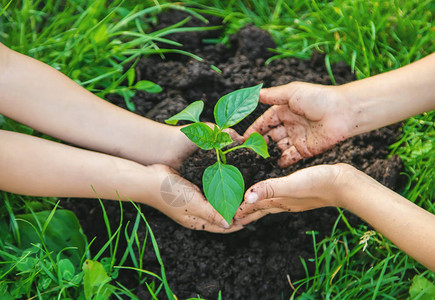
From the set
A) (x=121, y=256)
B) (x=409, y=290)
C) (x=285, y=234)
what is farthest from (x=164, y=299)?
(x=409, y=290)

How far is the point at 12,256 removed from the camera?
53.0 inches

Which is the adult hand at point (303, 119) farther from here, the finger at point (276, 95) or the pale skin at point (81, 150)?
the pale skin at point (81, 150)

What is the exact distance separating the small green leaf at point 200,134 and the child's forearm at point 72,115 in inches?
10.9

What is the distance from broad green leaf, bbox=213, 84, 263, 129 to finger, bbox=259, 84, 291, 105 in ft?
0.83

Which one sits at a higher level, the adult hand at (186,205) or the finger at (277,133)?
the finger at (277,133)

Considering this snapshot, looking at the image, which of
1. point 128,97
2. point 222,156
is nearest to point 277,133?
point 222,156

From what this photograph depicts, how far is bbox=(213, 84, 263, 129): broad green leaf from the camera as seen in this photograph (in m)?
1.28

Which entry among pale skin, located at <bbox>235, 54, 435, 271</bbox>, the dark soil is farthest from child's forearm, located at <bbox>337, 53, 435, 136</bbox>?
the dark soil

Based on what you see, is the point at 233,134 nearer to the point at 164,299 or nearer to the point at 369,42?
the point at 164,299

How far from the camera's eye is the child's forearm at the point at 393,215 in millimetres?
1187

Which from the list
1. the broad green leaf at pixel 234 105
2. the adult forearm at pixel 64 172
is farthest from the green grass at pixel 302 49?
the broad green leaf at pixel 234 105

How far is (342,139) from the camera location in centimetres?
153

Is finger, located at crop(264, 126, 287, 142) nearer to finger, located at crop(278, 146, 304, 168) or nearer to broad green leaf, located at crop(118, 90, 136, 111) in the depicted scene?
finger, located at crop(278, 146, 304, 168)

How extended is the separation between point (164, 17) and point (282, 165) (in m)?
0.84
